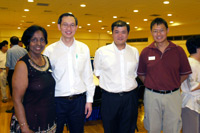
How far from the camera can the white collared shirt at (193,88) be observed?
7.91ft

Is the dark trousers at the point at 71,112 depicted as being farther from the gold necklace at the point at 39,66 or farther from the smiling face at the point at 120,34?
→ the smiling face at the point at 120,34

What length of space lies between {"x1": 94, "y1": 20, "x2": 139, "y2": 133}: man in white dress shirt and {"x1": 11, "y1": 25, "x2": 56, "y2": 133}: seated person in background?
0.85 metres

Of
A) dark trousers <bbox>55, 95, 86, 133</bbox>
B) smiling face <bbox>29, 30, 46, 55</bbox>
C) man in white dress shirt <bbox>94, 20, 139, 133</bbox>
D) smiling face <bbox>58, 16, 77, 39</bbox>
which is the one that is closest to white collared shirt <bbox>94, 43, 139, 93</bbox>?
man in white dress shirt <bbox>94, 20, 139, 133</bbox>

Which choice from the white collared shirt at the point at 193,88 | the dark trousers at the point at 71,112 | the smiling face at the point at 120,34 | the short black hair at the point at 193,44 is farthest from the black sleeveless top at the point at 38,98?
the short black hair at the point at 193,44

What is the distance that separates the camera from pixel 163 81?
2.31 m

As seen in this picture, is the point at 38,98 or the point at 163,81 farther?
the point at 163,81

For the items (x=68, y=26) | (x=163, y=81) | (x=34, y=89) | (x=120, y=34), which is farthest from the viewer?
(x=120, y=34)

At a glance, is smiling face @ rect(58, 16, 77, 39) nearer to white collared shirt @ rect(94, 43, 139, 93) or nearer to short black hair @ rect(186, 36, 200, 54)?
white collared shirt @ rect(94, 43, 139, 93)

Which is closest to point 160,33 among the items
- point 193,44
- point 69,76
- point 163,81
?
point 193,44

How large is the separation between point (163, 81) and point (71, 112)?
1.14m

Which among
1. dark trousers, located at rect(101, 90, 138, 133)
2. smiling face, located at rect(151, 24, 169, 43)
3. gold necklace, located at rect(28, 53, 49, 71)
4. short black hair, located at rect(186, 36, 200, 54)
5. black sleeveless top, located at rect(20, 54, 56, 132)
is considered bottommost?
dark trousers, located at rect(101, 90, 138, 133)

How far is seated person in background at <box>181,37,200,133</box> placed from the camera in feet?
7.92

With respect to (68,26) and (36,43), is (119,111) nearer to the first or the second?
(68,26)

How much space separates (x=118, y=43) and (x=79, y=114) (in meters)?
0.99
